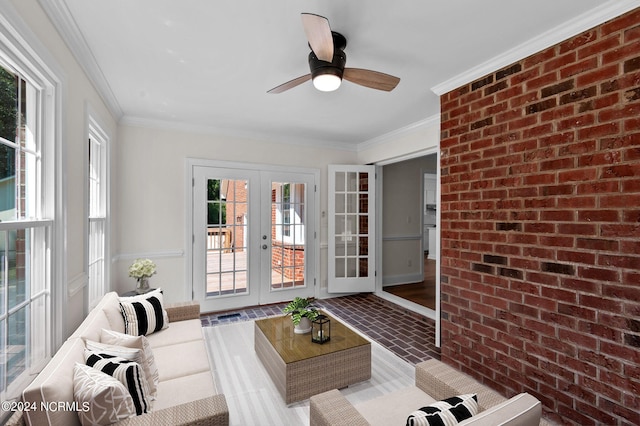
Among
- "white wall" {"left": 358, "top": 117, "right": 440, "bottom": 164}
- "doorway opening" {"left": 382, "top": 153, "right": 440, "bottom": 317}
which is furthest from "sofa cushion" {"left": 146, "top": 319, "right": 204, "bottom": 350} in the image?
"doorway opening" {"left": 382, "top": 153, "right": 440, "bottom": 317}

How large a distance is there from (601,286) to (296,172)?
3.66 metres

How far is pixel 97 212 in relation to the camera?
294 centimetres

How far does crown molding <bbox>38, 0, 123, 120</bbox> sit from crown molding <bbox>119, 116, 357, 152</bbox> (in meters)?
0.76

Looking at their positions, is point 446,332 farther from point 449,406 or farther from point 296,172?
point 296,172

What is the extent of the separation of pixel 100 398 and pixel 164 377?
68 centimetres

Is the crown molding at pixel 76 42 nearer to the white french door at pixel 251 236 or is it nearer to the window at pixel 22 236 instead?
the window at pixel 22 236

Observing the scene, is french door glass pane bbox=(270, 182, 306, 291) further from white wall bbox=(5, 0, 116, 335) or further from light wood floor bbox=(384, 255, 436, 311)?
white wall bbox=(5, 0, 116, 335)

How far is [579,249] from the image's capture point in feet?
5.85

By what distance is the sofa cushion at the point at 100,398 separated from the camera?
4.02ft

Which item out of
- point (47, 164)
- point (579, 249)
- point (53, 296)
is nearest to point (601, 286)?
point (579, 249)

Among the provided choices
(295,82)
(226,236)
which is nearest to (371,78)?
(295,82)

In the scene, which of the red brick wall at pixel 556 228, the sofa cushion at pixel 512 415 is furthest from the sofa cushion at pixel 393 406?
the red brick wall at pixel 556 228

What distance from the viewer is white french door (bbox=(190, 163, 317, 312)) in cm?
402

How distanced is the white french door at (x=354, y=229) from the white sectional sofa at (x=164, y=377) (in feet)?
8.38
